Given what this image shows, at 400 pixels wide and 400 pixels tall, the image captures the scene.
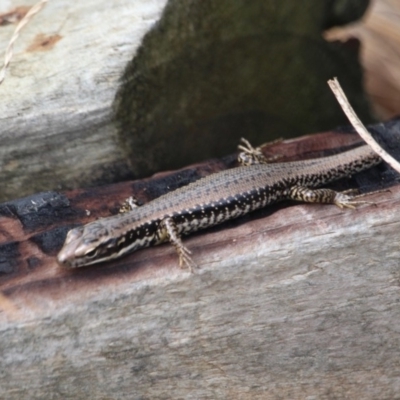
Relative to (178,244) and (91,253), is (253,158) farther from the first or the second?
(91,253)

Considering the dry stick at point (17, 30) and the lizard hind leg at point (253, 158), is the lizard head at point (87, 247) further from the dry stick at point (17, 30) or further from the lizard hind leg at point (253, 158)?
the dry stick at point (17, 30)

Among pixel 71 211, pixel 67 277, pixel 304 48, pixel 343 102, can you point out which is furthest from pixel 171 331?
pixel 304 48

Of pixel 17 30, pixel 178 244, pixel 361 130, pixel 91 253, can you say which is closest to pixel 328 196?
pixel 361 130

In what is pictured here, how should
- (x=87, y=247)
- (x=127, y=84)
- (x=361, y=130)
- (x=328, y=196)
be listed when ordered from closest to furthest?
(x=87, y=247), (x=361, y=130), (x=328, y=196), (x=127, y=84)

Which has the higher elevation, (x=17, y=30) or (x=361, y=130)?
(x=17, y=30)

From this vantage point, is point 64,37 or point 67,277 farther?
point 64,37

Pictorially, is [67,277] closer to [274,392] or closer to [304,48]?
[274,392]

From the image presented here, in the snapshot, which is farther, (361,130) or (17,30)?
(17,30)

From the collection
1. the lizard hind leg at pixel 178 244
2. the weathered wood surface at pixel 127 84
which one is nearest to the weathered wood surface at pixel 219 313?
the lizard hind leg at pixel 178 244
